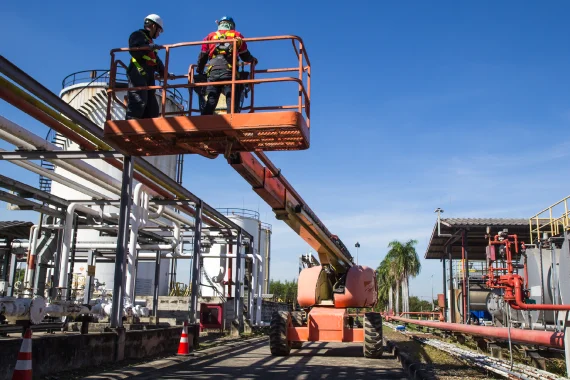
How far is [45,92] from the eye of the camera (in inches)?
401

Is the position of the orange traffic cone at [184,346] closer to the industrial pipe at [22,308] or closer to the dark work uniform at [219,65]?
the industrial pipe at [22,308]

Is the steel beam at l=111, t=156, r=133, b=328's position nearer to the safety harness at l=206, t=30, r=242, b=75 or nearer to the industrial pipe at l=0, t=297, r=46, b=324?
the industrial pipe at l=0, t=297, r=46, b=324

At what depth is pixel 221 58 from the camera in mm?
7895

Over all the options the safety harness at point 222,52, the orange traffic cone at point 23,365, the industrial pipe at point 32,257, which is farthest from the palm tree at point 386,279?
the orange traffic cone at point 23,365

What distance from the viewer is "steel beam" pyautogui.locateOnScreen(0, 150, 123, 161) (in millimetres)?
12219

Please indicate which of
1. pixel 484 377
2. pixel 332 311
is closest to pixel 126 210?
pixel 332 311

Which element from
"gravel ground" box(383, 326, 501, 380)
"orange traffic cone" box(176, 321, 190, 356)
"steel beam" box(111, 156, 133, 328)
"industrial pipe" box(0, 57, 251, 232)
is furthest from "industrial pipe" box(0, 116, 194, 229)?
"gravel ground" box(383, 326, 501, 380)

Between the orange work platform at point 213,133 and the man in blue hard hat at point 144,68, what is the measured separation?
1.53ft

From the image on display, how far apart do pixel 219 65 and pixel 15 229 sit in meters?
15.2

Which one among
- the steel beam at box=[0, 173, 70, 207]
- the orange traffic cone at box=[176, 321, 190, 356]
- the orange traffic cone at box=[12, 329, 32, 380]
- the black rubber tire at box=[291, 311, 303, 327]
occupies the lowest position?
the orange traffic cone at box=[176, 321, 190, 356]

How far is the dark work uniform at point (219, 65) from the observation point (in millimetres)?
7770

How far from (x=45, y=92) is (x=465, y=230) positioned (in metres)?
20.3

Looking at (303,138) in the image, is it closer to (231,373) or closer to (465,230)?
(231,373)

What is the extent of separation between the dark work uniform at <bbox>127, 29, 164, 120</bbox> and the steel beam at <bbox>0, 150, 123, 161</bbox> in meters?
4.29
